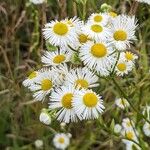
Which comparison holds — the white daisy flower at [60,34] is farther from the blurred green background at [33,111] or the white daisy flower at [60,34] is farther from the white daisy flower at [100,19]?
the blurred green background at [33,111]

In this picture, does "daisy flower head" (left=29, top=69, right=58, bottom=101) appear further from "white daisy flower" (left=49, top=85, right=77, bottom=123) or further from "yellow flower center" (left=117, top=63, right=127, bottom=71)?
"yellow flower center" (left=117, top=63, right=127, bottom=71)

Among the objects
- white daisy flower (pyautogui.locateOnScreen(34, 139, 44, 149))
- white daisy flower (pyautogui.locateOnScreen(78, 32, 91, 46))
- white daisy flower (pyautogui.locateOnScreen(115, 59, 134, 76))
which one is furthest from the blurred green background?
white daisy flower (pyautogui.locateOnScreen(78, 32, 91, 46))

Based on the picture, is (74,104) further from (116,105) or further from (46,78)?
(116,105)

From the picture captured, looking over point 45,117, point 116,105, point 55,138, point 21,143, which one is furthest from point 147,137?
point 45,117

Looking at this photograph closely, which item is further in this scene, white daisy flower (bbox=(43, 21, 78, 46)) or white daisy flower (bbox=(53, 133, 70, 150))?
white daisy flower (bbox=(53, 133, 70, 150))

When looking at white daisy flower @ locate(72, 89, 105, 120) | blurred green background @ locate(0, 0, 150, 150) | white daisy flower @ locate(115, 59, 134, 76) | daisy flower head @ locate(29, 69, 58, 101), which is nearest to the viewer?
white daisy flower @ locate(72, 89, 105, 120)

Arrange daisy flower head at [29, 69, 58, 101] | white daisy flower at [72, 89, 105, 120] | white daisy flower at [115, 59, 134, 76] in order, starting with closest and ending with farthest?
white daisy flower at [72, 89, 105, 120]
daisy flower head at [29, 69, 58, 101]
white daisy flower at [115, 59, 134, 76]
